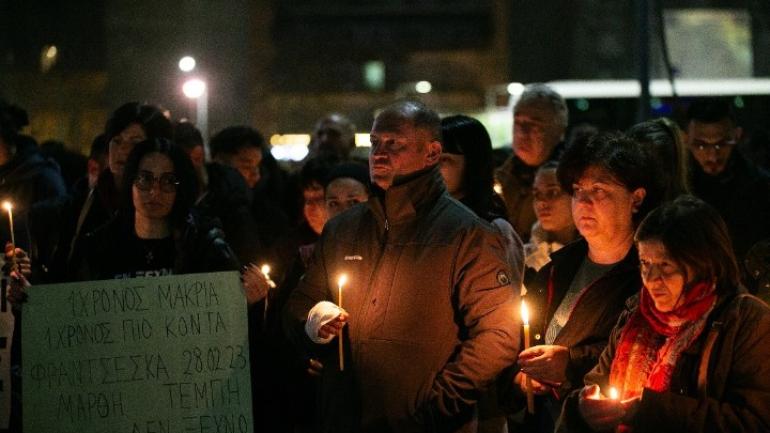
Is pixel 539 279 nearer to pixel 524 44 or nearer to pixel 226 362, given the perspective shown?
pixel 226 362

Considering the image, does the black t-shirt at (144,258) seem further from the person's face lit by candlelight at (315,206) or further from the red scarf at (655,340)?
the red scarf at (655,340)

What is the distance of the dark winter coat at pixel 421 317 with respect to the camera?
4.53m

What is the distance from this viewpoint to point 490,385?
4930 mm

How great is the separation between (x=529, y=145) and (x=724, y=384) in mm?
4323

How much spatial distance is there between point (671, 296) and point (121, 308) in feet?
8.50

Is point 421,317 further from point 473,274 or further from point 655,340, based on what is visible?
point 655,340

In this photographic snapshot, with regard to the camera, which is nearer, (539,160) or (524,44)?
(539,160)

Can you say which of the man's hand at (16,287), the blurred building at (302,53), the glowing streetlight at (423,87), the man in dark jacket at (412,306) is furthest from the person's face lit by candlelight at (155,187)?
the glowing streetlight at (423,87)

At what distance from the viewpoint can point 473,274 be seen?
15.0 feet

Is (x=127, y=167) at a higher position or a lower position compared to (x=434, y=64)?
lower

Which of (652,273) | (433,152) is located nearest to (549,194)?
(433,152)

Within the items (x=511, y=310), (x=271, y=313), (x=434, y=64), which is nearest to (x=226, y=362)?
(x=271, y=313)

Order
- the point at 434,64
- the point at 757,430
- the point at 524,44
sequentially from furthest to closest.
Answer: the point at 434,64 → the point at 524,44 → the point at 757,430

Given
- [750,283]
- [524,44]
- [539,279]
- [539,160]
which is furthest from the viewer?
[524,44]
